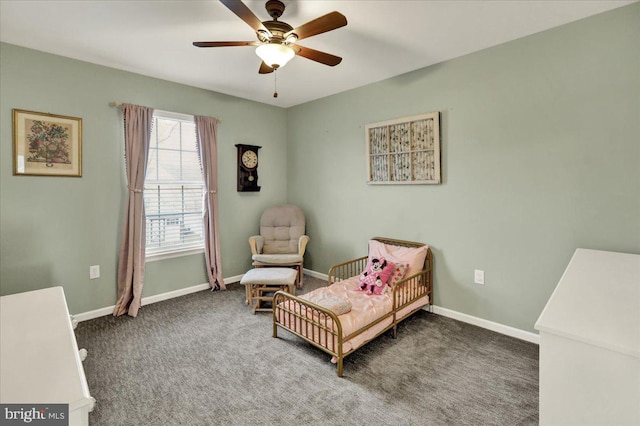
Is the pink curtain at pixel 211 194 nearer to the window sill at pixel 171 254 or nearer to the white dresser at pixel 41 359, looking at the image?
the window sill at pixel 171 254

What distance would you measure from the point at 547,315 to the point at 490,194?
1.88m

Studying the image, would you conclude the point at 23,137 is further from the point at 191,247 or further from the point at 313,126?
the point at 313,126

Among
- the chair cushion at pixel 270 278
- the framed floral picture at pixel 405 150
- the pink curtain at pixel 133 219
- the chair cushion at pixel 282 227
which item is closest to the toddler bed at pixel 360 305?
the chair cushion at pixel 270 278

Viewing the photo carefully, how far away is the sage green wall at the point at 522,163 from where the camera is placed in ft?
7.22

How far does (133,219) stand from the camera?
3.21 m

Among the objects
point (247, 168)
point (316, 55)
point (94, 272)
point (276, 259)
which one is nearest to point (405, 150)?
point (316, 55)

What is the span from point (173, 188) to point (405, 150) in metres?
2.76

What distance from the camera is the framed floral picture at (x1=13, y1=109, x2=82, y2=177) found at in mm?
2668

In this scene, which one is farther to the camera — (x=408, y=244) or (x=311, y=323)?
(x=408, y=244)

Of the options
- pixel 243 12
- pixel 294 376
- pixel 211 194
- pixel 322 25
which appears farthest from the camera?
pixel 211 194

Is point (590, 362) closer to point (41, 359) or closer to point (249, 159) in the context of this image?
point (41, 359)

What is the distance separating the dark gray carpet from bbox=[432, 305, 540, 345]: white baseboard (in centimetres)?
8

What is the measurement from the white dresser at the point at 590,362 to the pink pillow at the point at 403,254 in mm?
1774

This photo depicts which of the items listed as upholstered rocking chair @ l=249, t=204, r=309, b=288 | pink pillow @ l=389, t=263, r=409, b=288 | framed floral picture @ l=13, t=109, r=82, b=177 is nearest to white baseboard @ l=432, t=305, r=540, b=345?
pink pillow @ l=389, t=263, r=409, b=288
